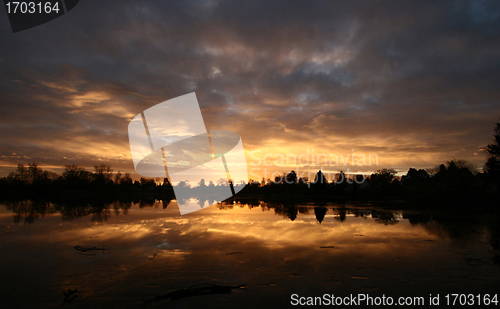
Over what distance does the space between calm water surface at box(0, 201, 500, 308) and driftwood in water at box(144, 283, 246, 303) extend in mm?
172

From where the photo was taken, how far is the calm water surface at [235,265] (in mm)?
6273

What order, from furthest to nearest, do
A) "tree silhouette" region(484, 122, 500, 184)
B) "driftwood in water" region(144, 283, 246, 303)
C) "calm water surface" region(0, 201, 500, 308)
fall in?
"tree silhouette" region(484, 122, 500, 184) → "calm water surface" region(0, 201, 500, 308) → "driftwood in water" region(144, 283, 246, 303)

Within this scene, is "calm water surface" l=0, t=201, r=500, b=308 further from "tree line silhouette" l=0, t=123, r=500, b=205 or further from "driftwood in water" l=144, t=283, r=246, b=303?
"tree line silhouette" l=0, t=123, r=500, b=205

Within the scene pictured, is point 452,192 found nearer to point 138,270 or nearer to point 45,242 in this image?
point 138,270

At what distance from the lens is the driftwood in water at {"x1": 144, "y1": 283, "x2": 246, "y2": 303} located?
604 centimetres

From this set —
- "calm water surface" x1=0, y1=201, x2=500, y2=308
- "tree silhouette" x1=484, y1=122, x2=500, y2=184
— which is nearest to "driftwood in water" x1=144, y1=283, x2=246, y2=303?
"calm water surface" x1=0, y1=201, x2=500, y2=308

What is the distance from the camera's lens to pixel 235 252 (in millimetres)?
10117

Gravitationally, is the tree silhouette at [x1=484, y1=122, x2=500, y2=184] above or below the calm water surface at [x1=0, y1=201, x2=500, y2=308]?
above

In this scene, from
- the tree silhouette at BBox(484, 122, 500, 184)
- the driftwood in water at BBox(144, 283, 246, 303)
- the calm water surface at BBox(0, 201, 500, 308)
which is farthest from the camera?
the tree silhouette at BBox(484, 122, 500, 184)

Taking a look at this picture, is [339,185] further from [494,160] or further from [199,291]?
[199,291]

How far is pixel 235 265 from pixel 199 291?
2.33m

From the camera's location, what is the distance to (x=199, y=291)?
20.7ft

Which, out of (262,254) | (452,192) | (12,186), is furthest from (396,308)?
(12,186)

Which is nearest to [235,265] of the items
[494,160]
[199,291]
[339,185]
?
[199,291]
